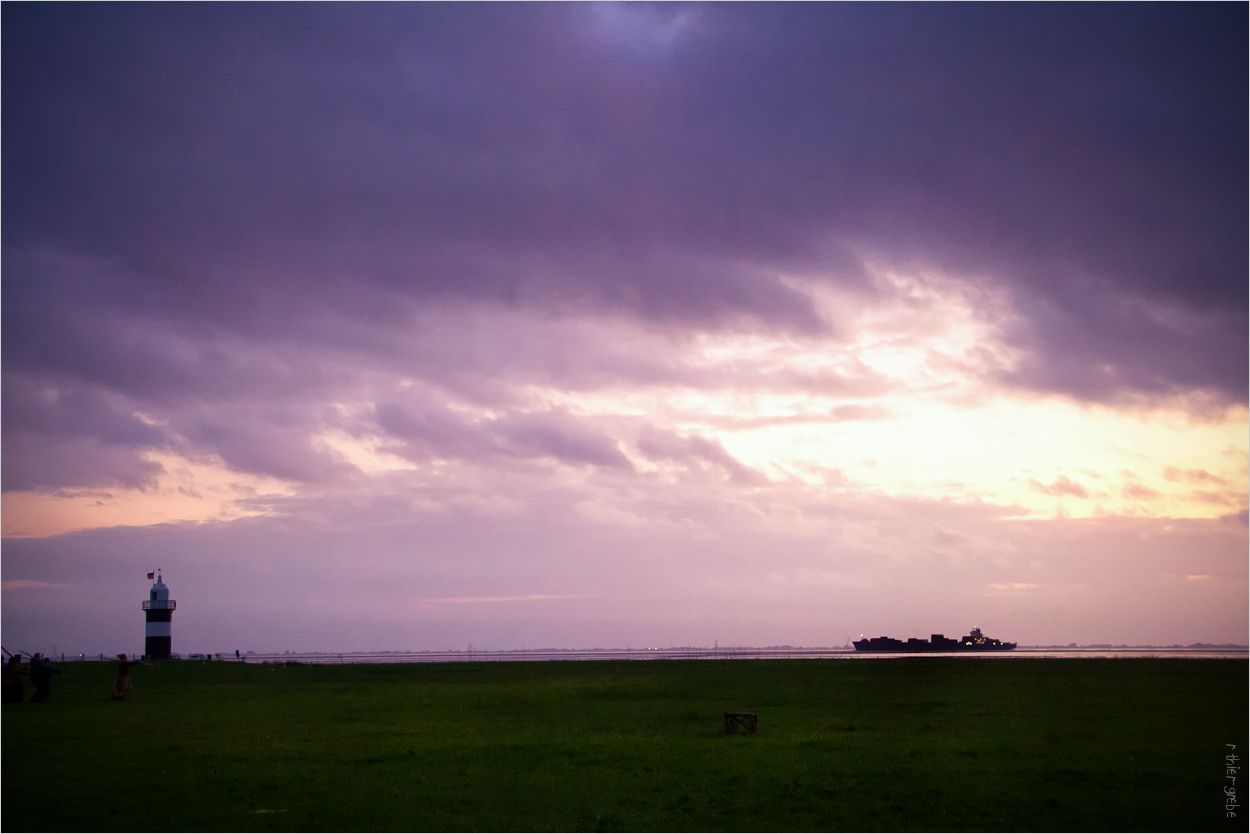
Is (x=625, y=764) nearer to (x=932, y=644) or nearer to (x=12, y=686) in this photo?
(x=12, y=686)

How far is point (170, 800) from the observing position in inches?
700

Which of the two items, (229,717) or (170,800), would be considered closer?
(170,800)

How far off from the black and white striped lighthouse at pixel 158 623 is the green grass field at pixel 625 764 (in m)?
55.0

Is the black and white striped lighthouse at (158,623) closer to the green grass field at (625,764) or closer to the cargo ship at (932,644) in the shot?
the green grass field at (625,764)

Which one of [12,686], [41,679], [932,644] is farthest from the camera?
[932,644]

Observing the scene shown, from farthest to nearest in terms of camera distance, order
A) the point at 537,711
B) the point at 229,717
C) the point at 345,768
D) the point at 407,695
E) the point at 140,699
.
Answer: the point at 407,695 → the point at 140,699 → the point at 537,711 → the point at 229,717 → the point at 345,768

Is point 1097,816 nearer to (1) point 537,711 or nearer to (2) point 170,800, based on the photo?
(2) point 170,800

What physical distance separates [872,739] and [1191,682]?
30.5 metres

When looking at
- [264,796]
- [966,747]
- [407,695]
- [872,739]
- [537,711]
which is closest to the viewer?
[264,796]

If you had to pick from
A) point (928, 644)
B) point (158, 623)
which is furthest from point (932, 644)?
point (158, 623)

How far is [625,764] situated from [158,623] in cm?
8261

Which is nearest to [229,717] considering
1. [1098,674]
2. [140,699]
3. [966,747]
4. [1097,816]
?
[140,699]

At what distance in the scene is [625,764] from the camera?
71.8 ft

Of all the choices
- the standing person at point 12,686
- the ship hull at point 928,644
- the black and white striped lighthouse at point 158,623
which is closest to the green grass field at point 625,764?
the standing person at point 12,686
